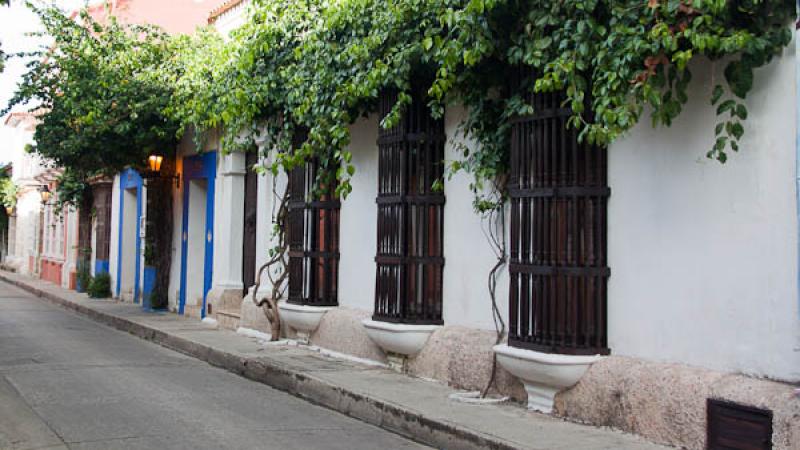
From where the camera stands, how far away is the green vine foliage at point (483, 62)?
5473 millimetres

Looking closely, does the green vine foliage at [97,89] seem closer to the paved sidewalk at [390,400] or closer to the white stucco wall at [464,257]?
the paved sidewalk at [390,400]

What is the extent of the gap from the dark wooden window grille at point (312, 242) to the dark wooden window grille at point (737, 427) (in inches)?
237

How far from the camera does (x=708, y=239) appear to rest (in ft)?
19.2

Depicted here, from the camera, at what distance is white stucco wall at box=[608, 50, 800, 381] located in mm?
5359

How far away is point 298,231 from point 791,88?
23.6 feet

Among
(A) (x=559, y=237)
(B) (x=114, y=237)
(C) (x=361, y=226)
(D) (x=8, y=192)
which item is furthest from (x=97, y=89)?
(D) (x=8, y=192)

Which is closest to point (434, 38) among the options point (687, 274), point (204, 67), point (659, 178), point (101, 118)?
point (659, 178)

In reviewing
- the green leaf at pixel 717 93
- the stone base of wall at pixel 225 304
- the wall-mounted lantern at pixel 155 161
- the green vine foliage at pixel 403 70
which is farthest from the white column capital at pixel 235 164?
the green leaf at pixel 717 93

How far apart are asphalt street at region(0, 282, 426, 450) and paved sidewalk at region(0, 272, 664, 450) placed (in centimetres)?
16

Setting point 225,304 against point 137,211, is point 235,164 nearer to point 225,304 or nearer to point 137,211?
point 225,304

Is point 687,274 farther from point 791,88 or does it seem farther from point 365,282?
point 365,282

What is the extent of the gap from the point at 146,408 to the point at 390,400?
7.35 ft

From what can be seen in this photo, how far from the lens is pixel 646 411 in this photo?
600cm

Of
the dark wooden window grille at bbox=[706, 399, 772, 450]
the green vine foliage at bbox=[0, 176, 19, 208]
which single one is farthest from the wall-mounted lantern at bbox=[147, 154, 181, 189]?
the green vine foliage at bbox=[0, 176, 19, 208]
